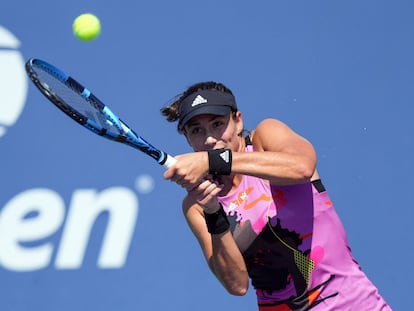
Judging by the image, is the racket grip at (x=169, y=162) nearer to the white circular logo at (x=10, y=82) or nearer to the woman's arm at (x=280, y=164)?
the woman's arm at (x=280, y=164)

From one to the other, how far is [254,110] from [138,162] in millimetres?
640

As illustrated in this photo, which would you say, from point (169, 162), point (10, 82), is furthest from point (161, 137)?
point (169, 162)

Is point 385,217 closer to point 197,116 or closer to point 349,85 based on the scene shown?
point 349,85

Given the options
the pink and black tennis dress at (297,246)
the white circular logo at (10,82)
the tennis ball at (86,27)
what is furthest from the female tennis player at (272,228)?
the white circular logo at (10,82)

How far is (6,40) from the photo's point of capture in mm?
3766

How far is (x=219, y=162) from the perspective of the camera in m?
2.07

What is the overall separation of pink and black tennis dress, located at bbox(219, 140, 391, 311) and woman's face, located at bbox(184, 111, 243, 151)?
95 millimetres

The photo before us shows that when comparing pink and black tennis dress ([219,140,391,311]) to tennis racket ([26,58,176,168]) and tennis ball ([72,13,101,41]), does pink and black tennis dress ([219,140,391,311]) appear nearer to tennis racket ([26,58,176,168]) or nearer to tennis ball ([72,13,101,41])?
tennis racket ([26,58,176,168])

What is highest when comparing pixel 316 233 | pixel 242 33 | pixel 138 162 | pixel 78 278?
pixel 242 33

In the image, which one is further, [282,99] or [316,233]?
[282,99]

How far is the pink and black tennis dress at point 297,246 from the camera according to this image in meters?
2.34

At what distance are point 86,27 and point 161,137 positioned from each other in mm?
652

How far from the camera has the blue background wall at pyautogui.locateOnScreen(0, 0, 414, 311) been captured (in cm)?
373

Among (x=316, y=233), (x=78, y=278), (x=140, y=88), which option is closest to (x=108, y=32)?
(x=140, y=88)
